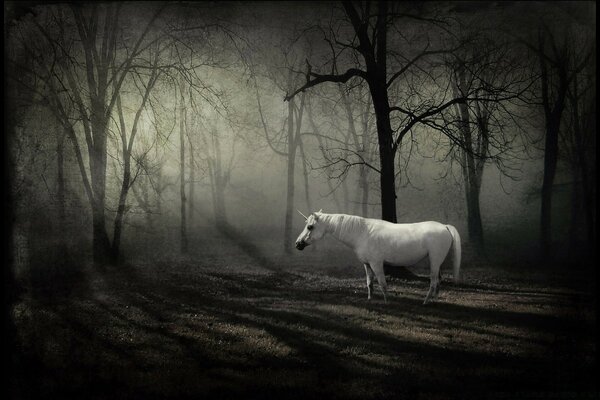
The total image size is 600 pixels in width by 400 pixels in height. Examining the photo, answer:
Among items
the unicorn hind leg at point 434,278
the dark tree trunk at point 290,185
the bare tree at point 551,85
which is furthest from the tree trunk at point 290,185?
the bare tree at point 551,85

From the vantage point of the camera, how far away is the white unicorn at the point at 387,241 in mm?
3568

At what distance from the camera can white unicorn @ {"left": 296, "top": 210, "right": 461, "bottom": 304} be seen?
3568 mm

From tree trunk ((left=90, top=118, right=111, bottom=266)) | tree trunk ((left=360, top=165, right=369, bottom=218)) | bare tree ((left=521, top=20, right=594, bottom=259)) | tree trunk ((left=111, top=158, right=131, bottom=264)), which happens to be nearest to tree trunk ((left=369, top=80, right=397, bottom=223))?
tree trunk ((left=360, top=165, right=369, bottom=218))

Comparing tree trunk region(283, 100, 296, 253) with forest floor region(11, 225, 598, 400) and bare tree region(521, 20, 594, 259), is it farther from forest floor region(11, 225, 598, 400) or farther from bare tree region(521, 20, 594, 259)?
bare tree region(521, 20, 594, 259)

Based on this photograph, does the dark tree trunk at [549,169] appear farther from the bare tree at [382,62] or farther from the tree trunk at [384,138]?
the tree trunk at [384,138]

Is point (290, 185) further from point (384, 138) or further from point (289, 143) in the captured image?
point (384, 138)

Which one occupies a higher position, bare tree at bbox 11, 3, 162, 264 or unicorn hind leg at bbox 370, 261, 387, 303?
bare tree at bbox 11, 3, 162, 264

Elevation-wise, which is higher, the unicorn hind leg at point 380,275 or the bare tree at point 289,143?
the bare tree at point 289,143

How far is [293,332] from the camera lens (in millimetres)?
3379

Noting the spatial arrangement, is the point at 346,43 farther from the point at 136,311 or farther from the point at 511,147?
the point at 136,311

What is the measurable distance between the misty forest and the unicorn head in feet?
0.06

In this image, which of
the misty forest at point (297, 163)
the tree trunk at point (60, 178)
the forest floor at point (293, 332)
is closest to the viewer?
the forest floor at point (293, 332)

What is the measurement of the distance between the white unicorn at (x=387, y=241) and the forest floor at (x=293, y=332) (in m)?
0.10

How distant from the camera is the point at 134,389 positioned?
127 inches
